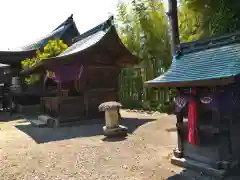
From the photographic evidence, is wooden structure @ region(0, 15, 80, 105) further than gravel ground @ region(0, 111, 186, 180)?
Yes

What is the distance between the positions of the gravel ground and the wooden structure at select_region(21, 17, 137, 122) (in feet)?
5.01

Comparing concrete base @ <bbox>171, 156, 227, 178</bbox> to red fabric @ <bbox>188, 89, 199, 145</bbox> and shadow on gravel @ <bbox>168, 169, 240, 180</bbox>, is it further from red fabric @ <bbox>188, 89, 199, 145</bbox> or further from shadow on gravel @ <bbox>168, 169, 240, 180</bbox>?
red fabric @ <bbox>188, 89, 199, 145</bbox>

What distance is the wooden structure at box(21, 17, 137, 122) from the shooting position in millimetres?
12805

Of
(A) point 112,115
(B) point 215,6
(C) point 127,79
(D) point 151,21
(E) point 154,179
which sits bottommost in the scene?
(E) point 154,179

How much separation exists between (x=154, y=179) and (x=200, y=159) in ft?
3.84

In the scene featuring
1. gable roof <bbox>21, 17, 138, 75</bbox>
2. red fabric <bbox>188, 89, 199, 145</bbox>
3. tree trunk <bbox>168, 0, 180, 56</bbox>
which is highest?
tree trunk <bbox>168, 0, 180, 56</bbox>

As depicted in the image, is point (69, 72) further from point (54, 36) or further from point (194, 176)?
point (54, 36)

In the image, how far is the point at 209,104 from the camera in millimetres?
5629

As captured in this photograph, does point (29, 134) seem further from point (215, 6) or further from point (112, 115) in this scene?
point (215, 6)

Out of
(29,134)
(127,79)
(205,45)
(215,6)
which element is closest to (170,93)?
(127,79)

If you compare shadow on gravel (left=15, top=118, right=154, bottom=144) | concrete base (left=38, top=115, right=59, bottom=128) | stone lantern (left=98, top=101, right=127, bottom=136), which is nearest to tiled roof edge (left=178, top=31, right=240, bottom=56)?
stone lantern (left=98, top=101, right=127, bottom=136)

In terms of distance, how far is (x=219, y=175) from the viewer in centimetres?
539

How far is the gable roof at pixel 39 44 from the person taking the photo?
64.2 feet

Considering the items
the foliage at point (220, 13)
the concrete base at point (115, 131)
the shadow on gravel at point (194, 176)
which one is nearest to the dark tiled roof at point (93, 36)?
the foliage at point (220, 13)
